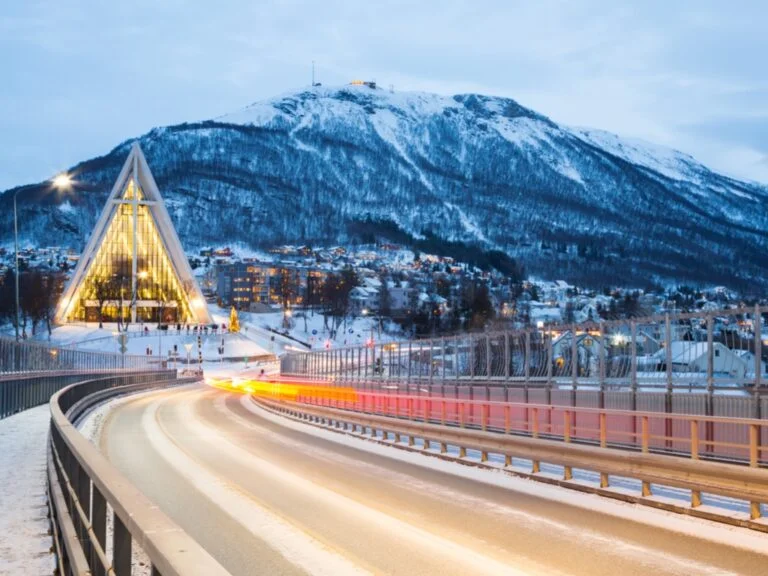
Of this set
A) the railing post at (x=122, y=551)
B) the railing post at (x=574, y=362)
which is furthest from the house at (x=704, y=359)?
the railing post at (x=122, y=551)

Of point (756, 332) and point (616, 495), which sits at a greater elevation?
point (756, 332)

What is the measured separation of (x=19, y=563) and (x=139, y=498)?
3988mm

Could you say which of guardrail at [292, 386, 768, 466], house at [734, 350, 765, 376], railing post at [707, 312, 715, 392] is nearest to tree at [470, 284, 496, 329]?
guardrail at [292, 386, 768, 466]

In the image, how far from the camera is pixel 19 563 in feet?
27.8

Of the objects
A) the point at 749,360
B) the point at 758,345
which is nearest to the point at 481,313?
the point at 749,360

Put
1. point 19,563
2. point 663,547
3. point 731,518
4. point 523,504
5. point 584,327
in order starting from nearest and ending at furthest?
point 19,563
point 663,547
point 731,518
point 523,504
point 584,327

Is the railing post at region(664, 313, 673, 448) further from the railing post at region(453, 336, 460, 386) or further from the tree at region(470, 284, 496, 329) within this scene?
the tree at region(470, 284, 496, 329)

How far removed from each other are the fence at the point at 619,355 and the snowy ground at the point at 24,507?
33.6 ft

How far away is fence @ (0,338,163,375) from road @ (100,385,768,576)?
12.7m

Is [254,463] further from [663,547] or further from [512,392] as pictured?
[663,547]

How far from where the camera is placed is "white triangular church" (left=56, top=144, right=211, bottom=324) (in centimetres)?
15475

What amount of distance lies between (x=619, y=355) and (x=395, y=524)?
966 cm

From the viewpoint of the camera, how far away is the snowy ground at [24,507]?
28.1ft

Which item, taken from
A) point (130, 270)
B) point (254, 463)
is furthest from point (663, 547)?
point (130, 270)
